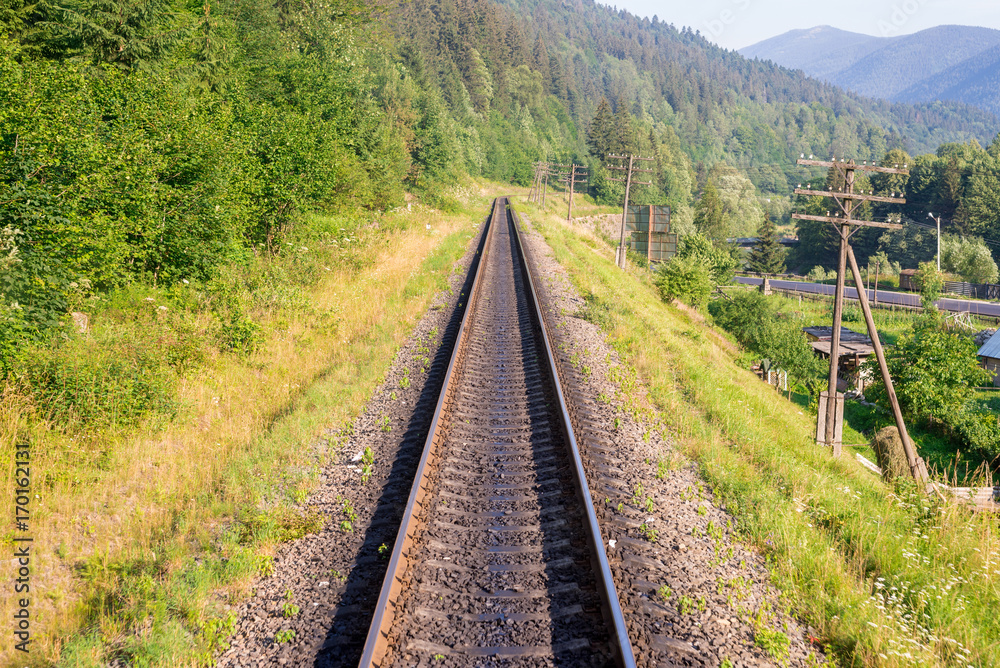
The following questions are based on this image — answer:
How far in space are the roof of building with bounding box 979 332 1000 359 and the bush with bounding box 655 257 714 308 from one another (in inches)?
749

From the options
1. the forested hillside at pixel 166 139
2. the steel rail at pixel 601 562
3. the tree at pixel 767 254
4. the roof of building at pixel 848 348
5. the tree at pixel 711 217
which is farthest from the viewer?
the tree at pixel 711 217

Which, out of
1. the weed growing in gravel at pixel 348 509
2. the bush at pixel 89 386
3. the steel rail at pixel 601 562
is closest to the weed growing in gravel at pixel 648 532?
the steel rail at pixel 601 562

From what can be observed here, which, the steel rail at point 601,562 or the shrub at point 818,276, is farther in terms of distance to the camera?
the shrub at point 818,276

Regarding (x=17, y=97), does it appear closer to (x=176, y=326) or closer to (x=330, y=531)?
(x=176, y=326)

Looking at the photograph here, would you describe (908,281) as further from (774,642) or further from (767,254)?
(774,642)

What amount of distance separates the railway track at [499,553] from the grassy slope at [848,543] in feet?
5.79

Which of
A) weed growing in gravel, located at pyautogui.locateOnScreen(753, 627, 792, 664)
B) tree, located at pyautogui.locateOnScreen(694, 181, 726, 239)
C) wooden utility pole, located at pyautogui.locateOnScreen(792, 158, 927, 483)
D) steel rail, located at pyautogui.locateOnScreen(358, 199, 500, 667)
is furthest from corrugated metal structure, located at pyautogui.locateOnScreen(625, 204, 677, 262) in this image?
tree, located at pyautogui.locateOnScreen(694, 181, 726, 239)

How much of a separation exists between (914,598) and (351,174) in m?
23.7

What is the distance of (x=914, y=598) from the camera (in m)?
5.13

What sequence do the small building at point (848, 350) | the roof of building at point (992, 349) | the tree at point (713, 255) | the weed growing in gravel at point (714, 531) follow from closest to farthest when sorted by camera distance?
the weed growing in gravel at point (714, 531) < the roof of building at point (992, 349) < the small building at point (848, 350) < the tree at point (713, 255)

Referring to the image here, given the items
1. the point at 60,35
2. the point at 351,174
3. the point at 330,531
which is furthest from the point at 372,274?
the point at 330,531

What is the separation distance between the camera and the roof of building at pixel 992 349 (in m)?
37.2

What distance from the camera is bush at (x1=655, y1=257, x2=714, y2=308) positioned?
3519 cm

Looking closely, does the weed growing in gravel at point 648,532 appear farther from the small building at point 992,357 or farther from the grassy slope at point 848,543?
the small building at point 992,357
